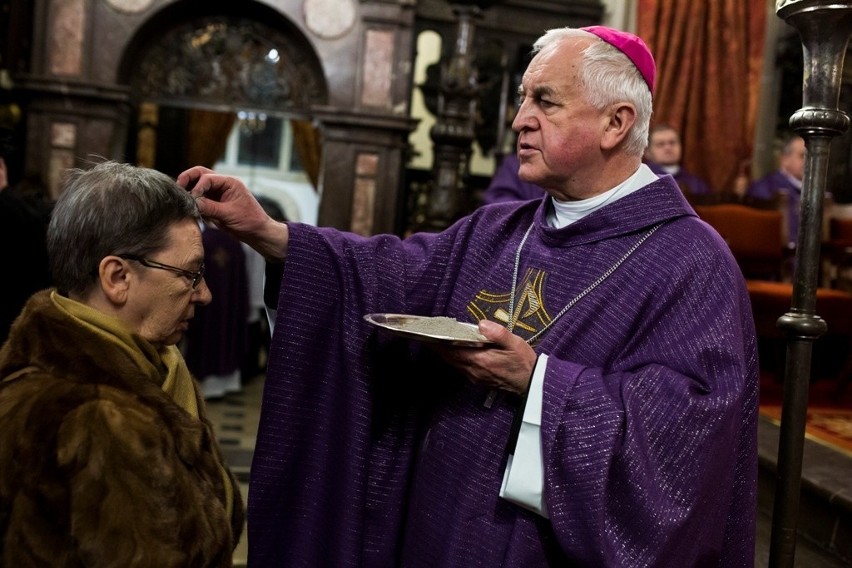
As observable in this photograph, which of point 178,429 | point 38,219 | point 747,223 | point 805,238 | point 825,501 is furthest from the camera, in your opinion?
point 747,223

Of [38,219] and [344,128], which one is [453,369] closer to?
[38,219]

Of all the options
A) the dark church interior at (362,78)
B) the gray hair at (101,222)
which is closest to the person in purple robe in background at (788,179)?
the dark church interior at (362,78)

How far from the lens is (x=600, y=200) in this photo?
218 cm

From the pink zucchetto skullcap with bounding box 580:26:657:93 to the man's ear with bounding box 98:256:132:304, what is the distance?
3.82 ft

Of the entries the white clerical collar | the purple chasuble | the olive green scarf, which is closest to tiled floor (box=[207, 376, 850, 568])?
the purple chasuble

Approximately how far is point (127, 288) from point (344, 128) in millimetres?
6866

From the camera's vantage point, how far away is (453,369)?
7.45 feet

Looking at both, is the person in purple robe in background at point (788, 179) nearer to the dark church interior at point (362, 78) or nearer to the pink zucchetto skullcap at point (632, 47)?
the dark church interior at point (362, 78)

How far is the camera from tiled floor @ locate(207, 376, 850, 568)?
3.13 metres

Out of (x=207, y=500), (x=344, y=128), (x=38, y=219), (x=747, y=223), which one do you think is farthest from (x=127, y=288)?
(x=344, y=128)

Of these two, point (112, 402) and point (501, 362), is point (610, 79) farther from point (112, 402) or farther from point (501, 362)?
point (112, 402)

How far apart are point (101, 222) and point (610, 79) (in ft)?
3.74

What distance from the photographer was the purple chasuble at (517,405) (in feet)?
6.01

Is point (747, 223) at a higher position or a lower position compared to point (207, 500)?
higher
